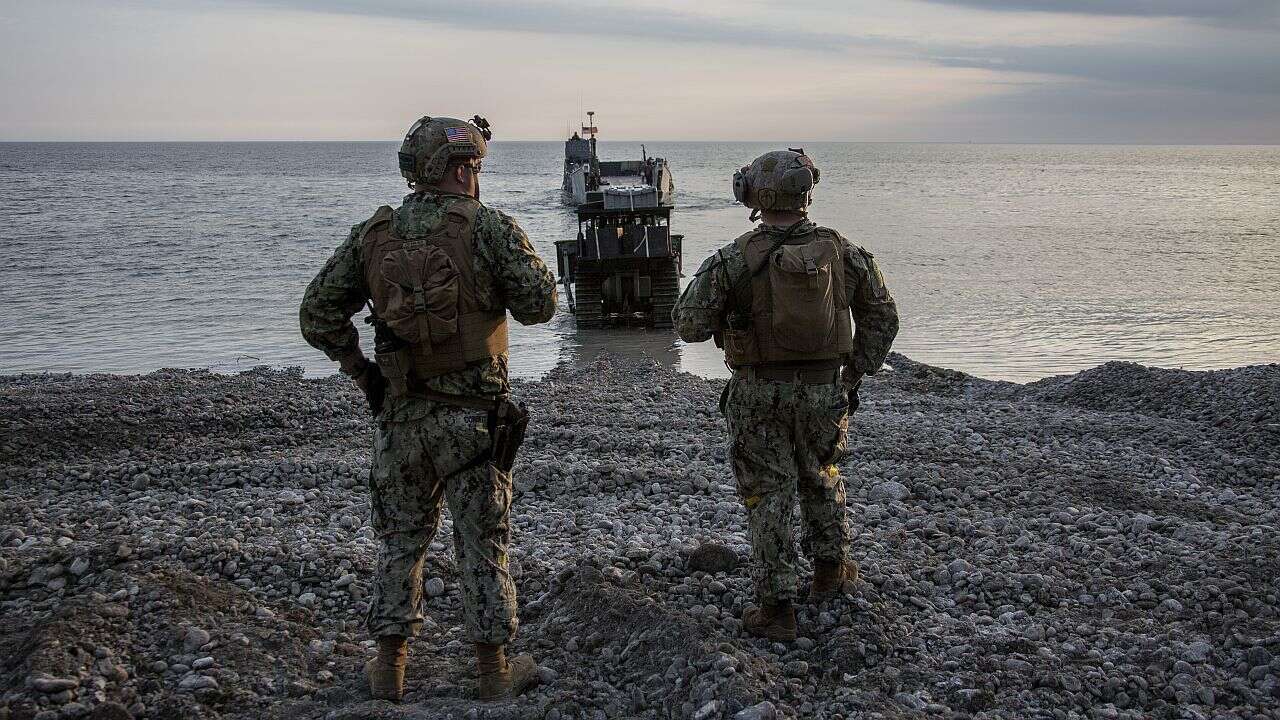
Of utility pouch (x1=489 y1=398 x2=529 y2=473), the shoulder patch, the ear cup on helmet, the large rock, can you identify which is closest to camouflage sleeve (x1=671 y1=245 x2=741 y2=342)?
the ear cup on helmet

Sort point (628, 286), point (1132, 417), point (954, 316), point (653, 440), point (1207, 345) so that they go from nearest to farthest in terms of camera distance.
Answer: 1. point (653, 440)
2. point (1132, 417)
3. point (1207, 345)
4. point (628, 286)
5. point (954, 316)

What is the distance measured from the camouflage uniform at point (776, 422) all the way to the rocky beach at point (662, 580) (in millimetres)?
469

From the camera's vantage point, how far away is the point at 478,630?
4035 millimetres

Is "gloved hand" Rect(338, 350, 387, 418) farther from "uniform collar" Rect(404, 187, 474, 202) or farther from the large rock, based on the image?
the large rock

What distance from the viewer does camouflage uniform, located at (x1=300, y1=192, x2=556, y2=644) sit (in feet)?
13.0

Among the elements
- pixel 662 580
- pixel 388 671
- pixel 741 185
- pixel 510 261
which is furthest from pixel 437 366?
pixel 662 580

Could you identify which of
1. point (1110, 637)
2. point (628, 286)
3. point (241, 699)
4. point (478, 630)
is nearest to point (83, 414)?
point (241, 699)

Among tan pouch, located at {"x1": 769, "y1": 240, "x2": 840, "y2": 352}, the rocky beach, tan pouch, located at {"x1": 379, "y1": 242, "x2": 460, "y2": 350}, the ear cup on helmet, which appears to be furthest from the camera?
the ear cup on helmet

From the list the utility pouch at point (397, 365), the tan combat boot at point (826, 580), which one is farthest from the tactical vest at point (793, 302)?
the utility pouch at point (397, 365)

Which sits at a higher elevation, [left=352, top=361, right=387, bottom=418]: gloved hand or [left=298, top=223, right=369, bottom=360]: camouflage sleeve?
[left=298, top=223, right=369, bottom=360]: camouflage sleeve

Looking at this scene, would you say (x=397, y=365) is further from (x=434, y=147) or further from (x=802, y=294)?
(x=802, y=294)

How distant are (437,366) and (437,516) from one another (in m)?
0.65

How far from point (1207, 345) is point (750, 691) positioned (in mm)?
18112

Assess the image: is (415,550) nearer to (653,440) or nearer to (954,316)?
(653,440)
